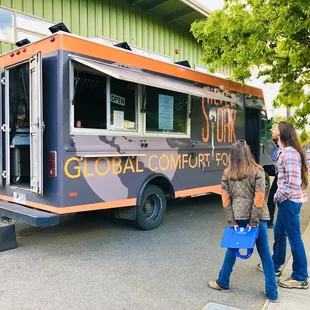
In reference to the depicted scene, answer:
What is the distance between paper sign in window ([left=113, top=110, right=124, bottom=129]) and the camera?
17.7 feet

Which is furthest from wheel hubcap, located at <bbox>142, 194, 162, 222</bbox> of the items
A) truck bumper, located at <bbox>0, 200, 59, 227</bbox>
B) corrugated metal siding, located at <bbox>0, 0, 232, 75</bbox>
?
corrugated metal siding, located at <bbox>0, 0, 232, 75</bbox>

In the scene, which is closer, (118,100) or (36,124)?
(36,124)

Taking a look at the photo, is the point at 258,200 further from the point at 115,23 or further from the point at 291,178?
the point at 115,23

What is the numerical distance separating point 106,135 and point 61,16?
526 centimetres

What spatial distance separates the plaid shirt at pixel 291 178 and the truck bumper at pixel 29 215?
9.47ft

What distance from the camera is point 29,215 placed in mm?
Answer: 4645

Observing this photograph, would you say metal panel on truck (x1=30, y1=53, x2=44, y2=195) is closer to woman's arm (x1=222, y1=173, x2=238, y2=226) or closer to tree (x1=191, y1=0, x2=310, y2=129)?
woman's arm (x1=222, y1=173, x2=238, y2=226)

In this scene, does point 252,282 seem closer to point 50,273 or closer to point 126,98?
point 50,273

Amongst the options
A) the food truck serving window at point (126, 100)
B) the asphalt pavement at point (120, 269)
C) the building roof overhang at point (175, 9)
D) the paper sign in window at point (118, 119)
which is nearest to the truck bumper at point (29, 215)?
the asphalt pavement at point (120, 269)

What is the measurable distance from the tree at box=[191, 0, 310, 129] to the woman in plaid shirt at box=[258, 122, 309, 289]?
3163mm

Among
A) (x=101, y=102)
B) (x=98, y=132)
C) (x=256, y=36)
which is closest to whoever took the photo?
(x=98, y=132)

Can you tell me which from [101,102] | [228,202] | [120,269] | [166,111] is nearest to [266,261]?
[228,202]

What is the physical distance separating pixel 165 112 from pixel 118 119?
1159mm

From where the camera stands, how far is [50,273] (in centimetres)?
420
